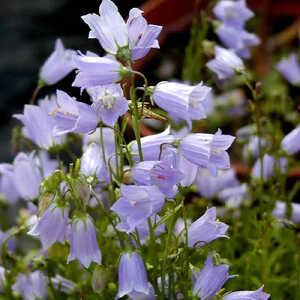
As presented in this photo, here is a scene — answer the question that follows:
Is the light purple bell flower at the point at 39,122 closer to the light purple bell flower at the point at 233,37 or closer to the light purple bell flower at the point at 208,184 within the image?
the light purple bell flower at the point at 208,184

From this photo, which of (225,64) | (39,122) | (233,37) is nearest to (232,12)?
(233,37)

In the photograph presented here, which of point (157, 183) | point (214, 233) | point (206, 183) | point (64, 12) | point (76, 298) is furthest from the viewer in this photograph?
point (64, 12)

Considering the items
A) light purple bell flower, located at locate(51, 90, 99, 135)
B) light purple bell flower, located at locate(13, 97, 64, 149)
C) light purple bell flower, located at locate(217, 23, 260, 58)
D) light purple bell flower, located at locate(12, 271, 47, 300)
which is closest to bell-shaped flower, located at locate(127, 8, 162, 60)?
light purple bell flower, located at locate(51, 90, 99, 135)

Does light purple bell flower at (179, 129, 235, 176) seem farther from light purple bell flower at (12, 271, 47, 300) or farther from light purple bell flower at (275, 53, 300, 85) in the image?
light purple bell flower at (275, 53, 300, 85)

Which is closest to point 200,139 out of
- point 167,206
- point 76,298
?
point 167,206

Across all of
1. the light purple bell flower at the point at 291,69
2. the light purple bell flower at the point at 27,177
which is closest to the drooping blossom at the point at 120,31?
the light purple bell flower at the point at 27,177

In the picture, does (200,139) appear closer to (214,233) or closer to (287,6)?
(214,233)

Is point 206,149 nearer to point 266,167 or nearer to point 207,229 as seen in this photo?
point 207,229
